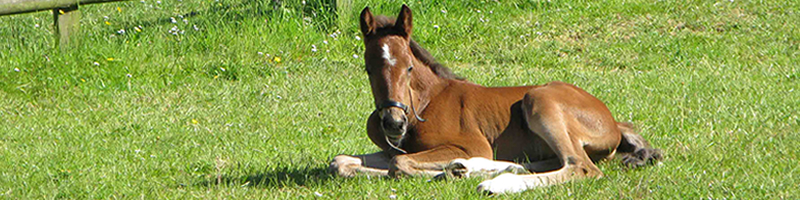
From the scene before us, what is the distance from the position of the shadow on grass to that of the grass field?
0.07ft

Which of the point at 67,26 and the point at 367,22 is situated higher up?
the point at 367,22

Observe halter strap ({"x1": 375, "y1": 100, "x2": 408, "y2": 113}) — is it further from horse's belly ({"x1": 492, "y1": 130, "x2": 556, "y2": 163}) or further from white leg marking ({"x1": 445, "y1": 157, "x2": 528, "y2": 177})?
horse's belly ({"x1": 492, "y1": 130, "x2": 556, "y2": 163})

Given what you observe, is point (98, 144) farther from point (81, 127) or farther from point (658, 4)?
point (658, 4)

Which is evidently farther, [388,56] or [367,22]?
[367,22]

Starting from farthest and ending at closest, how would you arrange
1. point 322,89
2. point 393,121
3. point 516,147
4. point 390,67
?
1. point 322,89
2. point 516,147
3. point 390,67
4. point 393,121

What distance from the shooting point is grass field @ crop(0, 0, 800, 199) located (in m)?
5.19

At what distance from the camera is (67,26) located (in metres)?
9.04

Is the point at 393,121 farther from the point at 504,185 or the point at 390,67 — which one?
the point at 504,185

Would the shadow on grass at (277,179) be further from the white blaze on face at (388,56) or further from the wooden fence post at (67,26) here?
the wooden fence post at (67,26)

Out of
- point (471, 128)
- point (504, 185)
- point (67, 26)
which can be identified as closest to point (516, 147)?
point (471, 128)

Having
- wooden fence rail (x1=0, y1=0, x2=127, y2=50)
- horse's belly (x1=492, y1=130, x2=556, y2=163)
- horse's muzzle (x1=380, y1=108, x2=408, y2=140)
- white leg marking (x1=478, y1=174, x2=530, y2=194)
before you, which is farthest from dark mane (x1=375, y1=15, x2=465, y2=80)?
wooden fence rail (x1=0, y1=0, x2=127, y2=50)

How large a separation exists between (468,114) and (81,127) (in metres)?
3.26

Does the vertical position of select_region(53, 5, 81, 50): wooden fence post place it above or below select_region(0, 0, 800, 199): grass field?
above

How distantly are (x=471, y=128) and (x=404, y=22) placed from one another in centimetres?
76
